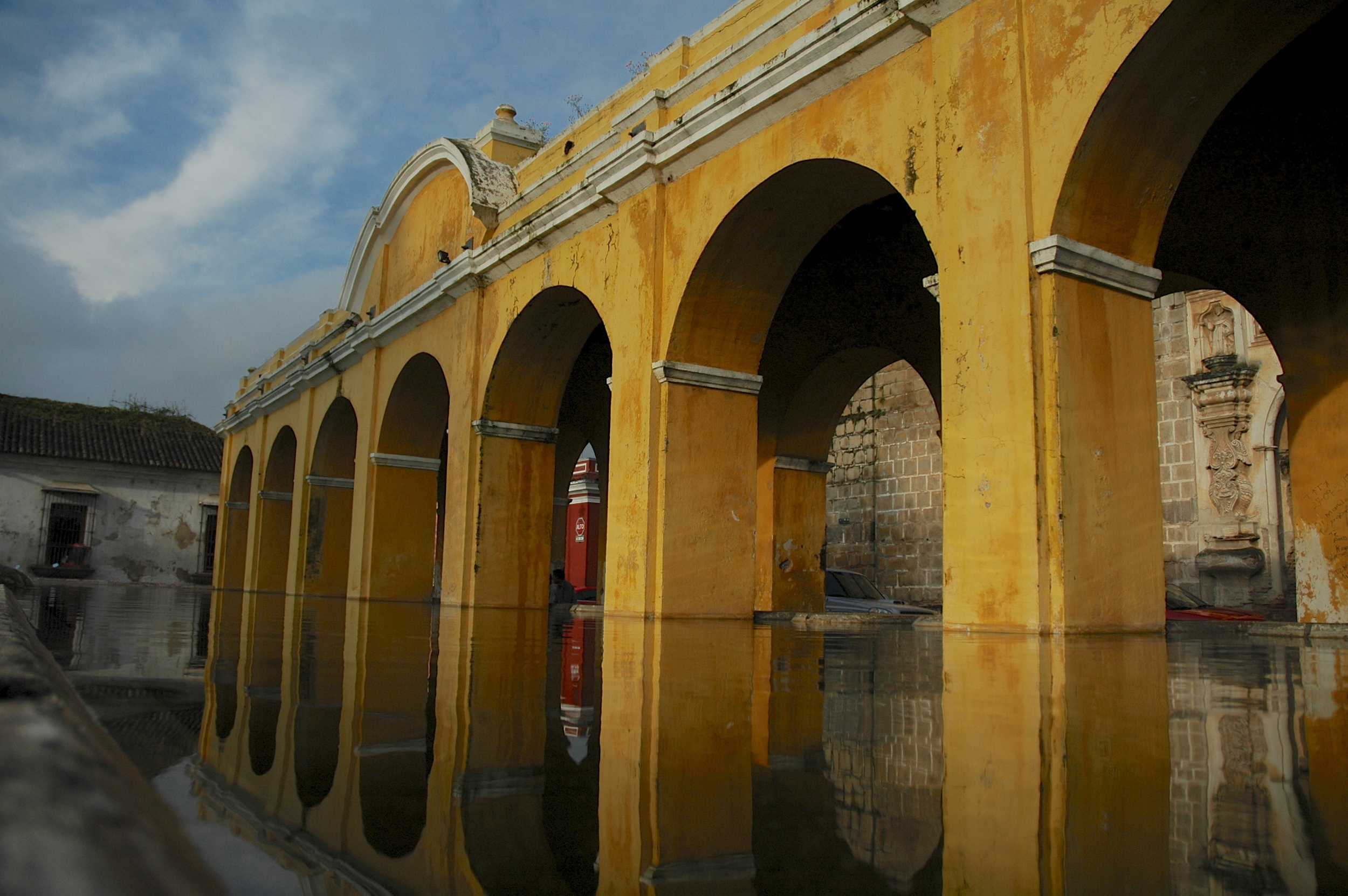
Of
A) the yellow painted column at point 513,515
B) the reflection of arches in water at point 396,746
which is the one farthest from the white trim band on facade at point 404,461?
the reflection of arches in water at point 396,746

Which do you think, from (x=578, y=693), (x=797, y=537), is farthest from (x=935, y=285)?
(x=797, y=537)

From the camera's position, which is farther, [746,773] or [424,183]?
[424,183]

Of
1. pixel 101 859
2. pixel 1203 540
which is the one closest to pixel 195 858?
pixel 101 859

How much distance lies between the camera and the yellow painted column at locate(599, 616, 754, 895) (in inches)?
45.7

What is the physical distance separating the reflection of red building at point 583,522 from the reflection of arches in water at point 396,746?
1994 centimetres

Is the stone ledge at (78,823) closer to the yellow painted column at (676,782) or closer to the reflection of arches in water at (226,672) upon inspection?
the yellow painted column at (676,782)

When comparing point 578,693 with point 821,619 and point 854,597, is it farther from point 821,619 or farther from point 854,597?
point 854,597

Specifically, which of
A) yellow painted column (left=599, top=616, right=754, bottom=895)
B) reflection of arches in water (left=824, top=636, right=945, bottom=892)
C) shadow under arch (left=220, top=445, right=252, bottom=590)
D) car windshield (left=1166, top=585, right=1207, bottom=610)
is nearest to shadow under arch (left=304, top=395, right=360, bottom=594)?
shadow under arch (left=220, top=445, right=252, bottom=590)

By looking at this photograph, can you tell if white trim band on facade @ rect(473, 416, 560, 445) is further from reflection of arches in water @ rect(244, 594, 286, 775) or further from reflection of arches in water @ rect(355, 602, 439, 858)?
reflection of arches in water @ rect(355, 602, 439, 858)

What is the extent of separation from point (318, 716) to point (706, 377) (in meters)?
6.00

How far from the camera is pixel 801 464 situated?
11852 millimetres

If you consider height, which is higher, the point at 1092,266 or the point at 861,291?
the point at 861,291

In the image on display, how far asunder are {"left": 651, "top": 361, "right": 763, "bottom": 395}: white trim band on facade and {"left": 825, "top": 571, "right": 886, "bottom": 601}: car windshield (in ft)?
18.1

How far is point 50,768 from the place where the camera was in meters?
0.51
